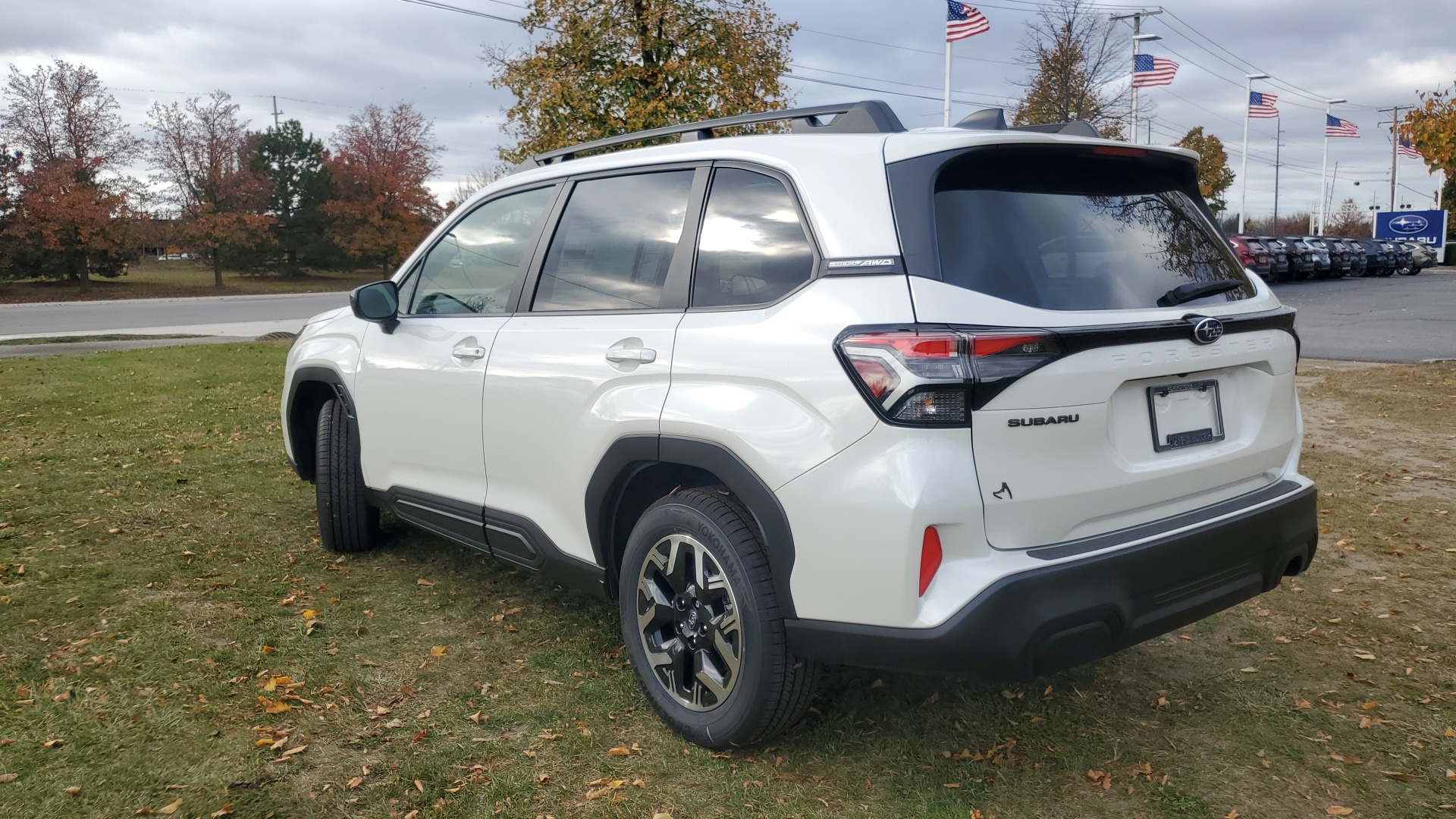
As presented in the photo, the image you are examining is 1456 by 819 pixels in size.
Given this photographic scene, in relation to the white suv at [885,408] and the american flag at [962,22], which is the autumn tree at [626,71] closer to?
the american flag at [962,22]

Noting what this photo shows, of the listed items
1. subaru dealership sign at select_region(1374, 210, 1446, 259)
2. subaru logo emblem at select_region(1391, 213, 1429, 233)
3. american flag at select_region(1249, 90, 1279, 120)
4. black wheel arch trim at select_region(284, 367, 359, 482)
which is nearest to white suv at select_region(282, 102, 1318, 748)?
black wheel arch trim at select_region(284, 367, 359, 482)

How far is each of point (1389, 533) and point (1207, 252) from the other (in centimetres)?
315

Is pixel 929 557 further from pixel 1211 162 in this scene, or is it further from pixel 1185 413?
pixel 1211 162

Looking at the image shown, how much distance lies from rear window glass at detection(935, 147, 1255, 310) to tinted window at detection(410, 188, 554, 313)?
1.85 m

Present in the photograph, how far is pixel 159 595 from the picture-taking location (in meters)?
4.65

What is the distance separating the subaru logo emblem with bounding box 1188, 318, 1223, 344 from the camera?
2.93m

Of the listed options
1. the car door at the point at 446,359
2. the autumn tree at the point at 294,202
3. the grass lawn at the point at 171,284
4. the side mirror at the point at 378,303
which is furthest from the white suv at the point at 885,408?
the autumn tree at the point at 294,202

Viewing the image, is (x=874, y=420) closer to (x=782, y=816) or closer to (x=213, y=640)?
(x=782, y=816)

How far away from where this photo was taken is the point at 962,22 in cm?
2344

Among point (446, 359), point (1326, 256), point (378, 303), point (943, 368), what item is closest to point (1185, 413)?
point (943, 368)

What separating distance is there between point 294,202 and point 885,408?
5469 centimetres

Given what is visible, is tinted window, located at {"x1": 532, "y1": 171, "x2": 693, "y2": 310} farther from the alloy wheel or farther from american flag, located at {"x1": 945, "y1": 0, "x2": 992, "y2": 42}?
american flag, located at {"x1": 945, "y1": 0, "x2": 992, "y2": 42}

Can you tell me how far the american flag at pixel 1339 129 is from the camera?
41.3m

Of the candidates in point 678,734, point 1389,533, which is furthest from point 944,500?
point 1389,533
